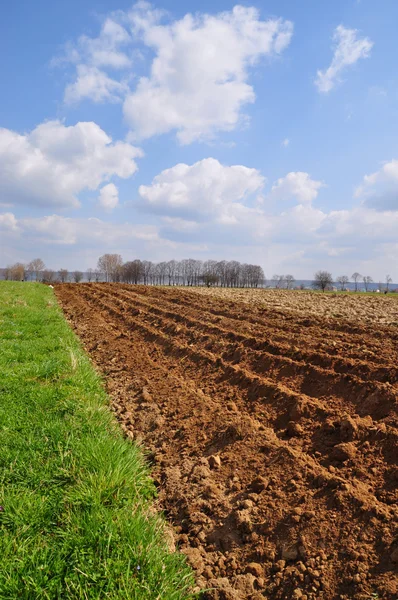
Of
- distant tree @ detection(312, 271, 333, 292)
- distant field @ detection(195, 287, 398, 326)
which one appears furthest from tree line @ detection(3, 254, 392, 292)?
distant field @ detection(195, 287, 398, 326)

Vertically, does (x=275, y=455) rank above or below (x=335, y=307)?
below

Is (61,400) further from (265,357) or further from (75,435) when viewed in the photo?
(265,357)

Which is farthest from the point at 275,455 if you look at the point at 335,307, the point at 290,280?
the point at 290,280

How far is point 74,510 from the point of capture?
9.96 ft

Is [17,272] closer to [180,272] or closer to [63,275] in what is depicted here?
[63,275]

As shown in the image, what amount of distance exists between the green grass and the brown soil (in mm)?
468

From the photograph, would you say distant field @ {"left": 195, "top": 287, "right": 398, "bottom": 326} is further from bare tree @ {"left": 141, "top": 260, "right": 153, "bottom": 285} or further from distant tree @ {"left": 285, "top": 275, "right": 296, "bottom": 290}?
distant tree @ {"left": 285, "top": 275, "right": 296, "bottom": 290}

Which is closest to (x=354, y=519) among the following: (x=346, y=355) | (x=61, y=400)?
(x=61, y=400)

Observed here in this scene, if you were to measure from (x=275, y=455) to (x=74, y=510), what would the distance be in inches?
86.4

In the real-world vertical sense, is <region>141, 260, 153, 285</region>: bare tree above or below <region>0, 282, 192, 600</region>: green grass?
above

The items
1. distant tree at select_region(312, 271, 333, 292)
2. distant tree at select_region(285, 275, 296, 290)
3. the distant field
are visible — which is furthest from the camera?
distant tree at select_region(285, 275, 296, 290)

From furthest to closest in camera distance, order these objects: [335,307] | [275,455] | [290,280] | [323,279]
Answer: [290,280] < [323,279] < [335,307] < [275,455]

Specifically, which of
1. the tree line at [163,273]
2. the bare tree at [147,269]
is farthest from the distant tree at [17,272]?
the bare tree at [147,269]

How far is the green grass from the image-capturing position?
244cm
